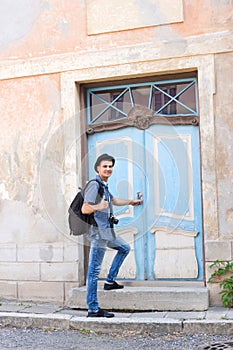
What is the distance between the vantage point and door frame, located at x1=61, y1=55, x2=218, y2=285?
6562 mm

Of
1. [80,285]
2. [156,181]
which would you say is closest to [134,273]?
[80,285]

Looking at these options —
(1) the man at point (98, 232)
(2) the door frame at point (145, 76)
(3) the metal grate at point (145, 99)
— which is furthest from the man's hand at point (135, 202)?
(3) the metal grate at point (145, 99)

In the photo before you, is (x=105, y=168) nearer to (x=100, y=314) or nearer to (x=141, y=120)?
(x=141, y=120)

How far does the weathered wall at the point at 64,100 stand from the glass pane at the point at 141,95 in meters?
0.28

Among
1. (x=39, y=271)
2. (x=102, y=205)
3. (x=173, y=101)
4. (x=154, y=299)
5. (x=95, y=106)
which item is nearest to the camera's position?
(x=102, y=205)

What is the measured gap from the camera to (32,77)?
7.42 meters

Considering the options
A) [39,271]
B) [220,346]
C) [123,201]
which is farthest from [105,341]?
[39,271]

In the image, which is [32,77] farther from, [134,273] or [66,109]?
[134,273]

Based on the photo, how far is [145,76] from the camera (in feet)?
23.2

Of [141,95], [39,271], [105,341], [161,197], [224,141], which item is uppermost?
[141,95]

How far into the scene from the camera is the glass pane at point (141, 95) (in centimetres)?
717

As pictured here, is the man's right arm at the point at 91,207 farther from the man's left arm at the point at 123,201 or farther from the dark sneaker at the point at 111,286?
the dark sneaker at the point at 111,286

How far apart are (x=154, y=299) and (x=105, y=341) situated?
1.12 metres

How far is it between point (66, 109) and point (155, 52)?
1.41m
